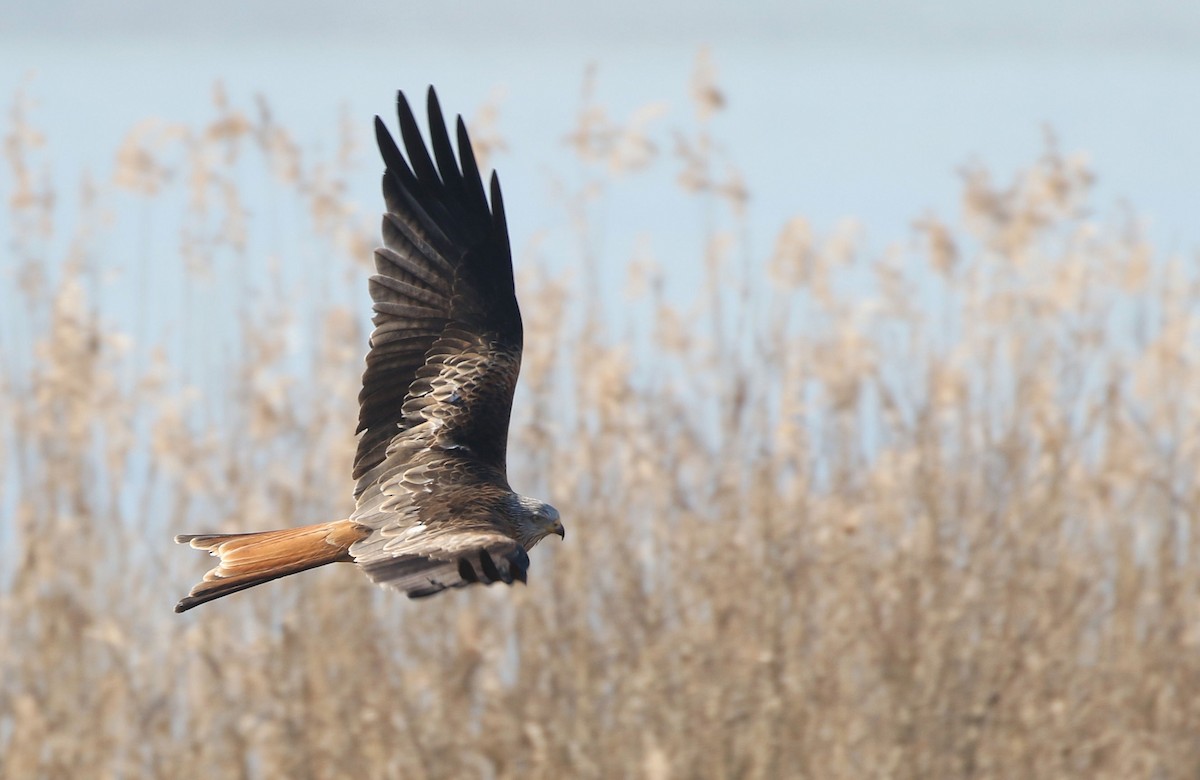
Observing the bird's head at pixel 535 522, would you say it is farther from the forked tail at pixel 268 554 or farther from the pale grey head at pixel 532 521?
the forked tail at pixel 268 554

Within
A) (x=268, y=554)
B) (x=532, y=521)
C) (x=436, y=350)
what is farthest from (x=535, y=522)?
(x=436, y=350)

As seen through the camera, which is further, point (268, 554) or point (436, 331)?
point (436, 331)

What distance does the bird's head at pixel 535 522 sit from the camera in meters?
4.11

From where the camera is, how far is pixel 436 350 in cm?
471

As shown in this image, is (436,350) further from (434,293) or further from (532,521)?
(532,521)

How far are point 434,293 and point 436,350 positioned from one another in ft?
0.50

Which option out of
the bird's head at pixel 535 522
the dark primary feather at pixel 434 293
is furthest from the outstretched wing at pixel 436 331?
the bird's head at pixel 535 522

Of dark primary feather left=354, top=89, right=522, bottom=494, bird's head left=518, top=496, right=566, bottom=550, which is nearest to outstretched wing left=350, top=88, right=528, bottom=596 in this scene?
dark primary feather left=354, top=89, right=522, bottom=494

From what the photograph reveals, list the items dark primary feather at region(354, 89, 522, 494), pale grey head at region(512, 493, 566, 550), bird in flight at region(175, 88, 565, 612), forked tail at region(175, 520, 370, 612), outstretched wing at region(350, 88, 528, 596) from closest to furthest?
forked tail at region(175, 520, 370, 612) → pale grey head at region(512, 493, 566, 550) → bird in flight at region(175, 88, 565, 612) → outstretched wing at region(350, 88, 528, 596) → dark primary feather at region(354, 89, 522, 494)

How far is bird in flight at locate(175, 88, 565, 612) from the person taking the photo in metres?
4.29

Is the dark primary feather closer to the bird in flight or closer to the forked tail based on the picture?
the bird in flight

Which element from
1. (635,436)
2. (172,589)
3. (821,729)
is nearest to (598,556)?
(635,436)

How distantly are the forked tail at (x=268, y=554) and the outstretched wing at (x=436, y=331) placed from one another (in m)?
0.23

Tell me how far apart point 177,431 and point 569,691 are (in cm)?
149
